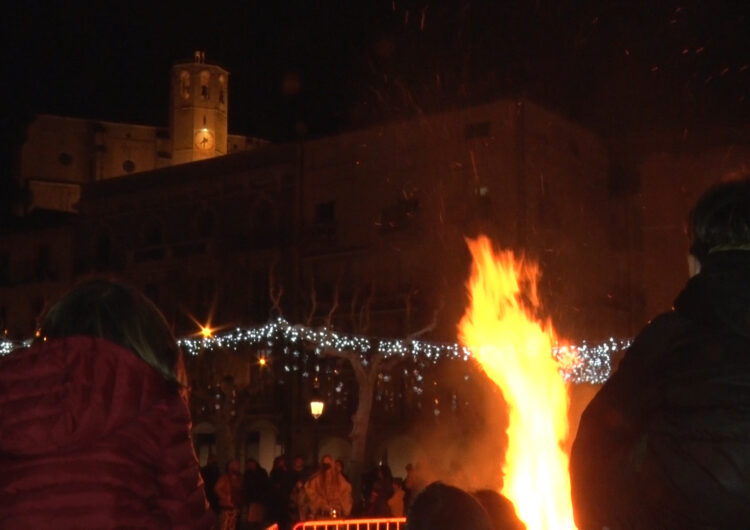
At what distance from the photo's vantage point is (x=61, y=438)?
2.50 metres

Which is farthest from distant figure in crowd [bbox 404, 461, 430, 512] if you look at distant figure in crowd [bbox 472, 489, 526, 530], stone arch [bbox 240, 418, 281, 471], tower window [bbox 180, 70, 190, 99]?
tower window [bbox 180, 70, 190, 99]

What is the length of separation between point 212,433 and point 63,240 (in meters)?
11.5

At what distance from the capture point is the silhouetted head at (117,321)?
2.72 metres

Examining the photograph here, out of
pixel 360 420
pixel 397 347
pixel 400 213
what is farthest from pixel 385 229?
pixel 360 420

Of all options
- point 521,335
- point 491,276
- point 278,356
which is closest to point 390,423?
point 278,356

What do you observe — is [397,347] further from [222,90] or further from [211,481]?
[222,90]

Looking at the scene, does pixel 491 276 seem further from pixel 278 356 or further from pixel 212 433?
pixel 212 433

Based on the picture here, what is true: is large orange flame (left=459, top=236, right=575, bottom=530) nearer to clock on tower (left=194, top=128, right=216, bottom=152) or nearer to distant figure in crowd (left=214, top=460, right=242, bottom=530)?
distant figure in crowd (left=214, top=460, right=242, bottom=530)

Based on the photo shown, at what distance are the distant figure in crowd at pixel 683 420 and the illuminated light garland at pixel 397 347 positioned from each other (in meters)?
25.9

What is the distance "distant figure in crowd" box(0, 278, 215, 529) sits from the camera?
98.3 inches

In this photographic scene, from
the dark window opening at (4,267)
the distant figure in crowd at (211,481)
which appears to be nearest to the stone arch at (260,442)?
the dark window opening at (4,267)

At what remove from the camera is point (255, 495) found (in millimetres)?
17375

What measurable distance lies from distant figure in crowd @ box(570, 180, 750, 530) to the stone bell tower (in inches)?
2493

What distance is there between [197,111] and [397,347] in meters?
37.9
